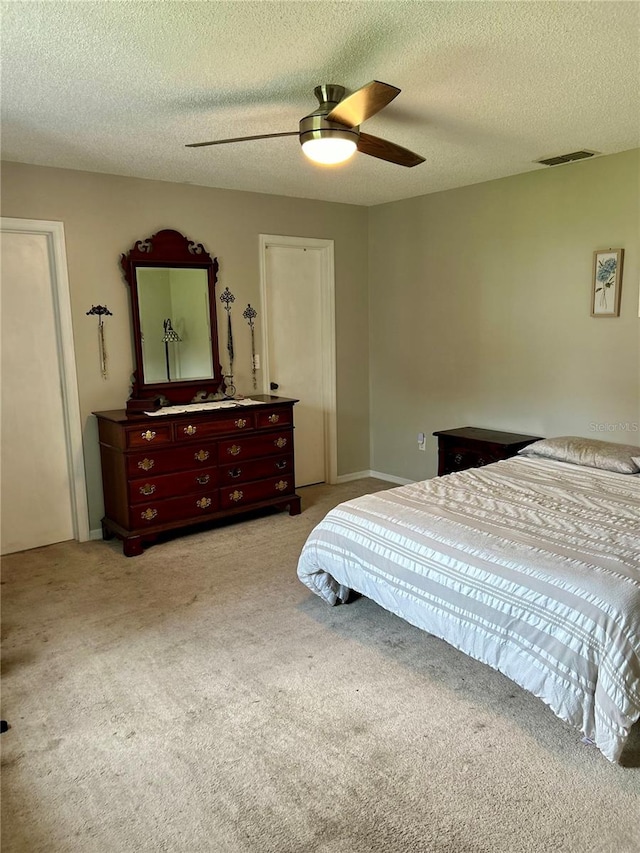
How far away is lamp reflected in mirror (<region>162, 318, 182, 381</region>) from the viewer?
174 inches

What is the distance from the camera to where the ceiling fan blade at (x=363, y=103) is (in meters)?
2.14

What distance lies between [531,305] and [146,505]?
3082mm

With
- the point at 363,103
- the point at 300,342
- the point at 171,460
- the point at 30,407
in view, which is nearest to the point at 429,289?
the point at 300,342

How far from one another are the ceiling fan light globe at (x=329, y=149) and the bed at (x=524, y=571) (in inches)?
64.7

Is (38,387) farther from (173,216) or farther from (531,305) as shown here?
(531,305)

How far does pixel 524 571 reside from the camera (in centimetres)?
222

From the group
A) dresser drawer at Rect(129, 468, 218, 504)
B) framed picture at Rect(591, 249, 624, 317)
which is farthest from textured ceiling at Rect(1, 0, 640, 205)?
dresser drawer at Rect(129, 468, 218, 504)

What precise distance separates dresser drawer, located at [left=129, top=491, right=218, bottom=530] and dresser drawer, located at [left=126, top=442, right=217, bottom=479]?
0.21 meters

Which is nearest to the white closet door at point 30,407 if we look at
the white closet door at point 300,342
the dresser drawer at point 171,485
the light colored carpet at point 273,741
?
the dresser drawer at point 171,485

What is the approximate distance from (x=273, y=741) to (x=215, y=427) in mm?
2418

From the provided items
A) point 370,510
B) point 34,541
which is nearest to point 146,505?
point 34,541

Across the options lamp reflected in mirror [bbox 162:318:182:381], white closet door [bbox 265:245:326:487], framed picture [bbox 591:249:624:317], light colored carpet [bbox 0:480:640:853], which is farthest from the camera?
white closet door [bbox 265:245:326:487]

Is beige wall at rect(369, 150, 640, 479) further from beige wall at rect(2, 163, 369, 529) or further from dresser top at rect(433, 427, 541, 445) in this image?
beige wall at rect(2, 163, 369, 529)

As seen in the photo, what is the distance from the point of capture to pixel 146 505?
3992mm
